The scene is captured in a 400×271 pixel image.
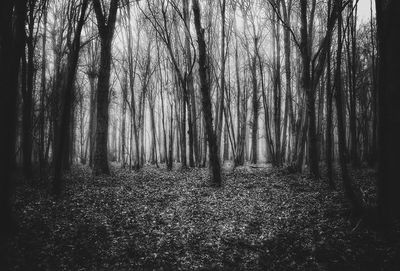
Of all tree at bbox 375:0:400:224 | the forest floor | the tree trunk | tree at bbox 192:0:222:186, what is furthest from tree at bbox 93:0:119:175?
tree at bbox 375:0:400:224

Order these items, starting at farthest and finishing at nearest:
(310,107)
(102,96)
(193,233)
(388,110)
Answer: (102,96), (310,107), (193,233), (388,110)

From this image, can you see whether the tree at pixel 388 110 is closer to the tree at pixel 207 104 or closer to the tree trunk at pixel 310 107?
the tree trunk at pixel 310 107

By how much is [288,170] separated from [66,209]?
782 cm

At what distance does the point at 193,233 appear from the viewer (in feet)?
16.5

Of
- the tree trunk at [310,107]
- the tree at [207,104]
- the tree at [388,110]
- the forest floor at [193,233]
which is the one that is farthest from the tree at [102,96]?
the tree at [388,110]

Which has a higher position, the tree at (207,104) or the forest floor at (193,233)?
the tree at (207,104)

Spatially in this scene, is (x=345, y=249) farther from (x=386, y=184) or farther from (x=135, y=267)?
(x=135, y=267)

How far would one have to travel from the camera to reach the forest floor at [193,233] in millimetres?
3953

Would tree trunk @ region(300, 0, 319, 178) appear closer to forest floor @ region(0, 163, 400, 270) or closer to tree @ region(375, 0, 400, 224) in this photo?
forest floor @ region(0, 163, 400, 270)

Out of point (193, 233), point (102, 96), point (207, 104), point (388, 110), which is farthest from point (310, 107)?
point (102, 96)

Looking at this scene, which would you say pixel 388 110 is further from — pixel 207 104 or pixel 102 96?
pixel 102 96

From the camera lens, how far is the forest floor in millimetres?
3953

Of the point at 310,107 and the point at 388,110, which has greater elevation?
the point at 310,107

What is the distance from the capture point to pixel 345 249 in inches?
160
